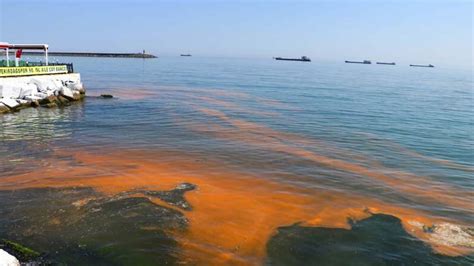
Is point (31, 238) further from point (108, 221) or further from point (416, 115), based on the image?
point (416, 115)

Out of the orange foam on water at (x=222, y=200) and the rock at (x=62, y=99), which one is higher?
the rock at (x=62, y=99)

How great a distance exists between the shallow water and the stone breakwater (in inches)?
52.0

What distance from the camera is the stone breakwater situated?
30562 millimetres

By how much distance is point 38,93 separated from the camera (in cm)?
3447

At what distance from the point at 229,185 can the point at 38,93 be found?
26.0 metres

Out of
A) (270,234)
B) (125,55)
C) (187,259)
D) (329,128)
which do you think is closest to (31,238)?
(187,259)

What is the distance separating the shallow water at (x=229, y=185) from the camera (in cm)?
1053

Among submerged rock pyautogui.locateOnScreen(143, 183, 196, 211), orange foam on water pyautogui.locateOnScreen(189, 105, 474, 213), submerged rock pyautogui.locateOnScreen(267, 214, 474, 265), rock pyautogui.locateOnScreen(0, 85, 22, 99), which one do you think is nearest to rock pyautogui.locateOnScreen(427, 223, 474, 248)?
submerged rock pyautogui.locateOnScreen(267, 214, 474, 265)

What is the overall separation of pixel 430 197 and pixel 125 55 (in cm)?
18949

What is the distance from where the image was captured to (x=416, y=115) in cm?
3709

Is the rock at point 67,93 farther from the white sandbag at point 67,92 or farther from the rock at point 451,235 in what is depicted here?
the rock at point 451,235

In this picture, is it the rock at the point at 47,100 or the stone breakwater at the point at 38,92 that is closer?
the stone breakwater at the point at 38,92

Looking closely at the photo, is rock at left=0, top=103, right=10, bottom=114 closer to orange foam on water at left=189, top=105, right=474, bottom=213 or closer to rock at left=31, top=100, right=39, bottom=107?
rock at left=31, top=100, right=39, bottom=107

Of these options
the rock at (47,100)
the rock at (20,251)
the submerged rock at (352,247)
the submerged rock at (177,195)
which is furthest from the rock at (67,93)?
the submerged rock at (352,247)
